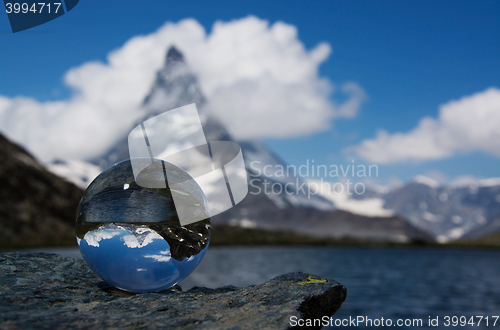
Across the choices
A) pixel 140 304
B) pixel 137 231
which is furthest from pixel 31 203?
pixel 140 304

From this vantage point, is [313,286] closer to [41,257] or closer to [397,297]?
[41,257]

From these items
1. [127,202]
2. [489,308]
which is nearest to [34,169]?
[489,308]

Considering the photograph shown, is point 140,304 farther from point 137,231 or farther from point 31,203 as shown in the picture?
point 31,203

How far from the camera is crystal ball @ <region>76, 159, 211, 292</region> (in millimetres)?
5633

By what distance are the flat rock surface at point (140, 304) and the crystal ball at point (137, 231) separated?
14.5 inches

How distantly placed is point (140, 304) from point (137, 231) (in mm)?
1056

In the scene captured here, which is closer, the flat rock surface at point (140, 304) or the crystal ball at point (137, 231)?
the flat rock surface at point (140, 304)

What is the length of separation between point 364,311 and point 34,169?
12219cm

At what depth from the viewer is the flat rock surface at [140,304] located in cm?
415

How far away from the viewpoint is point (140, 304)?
198 inches

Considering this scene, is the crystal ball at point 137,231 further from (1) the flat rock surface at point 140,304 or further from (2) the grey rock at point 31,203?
(2) the grey rock at point 31,203

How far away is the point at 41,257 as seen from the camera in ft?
22.0

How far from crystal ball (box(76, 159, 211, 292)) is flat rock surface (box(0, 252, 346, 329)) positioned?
368 mm

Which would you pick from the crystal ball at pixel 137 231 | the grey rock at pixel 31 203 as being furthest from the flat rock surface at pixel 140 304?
the grey rock at pixel 31 203
